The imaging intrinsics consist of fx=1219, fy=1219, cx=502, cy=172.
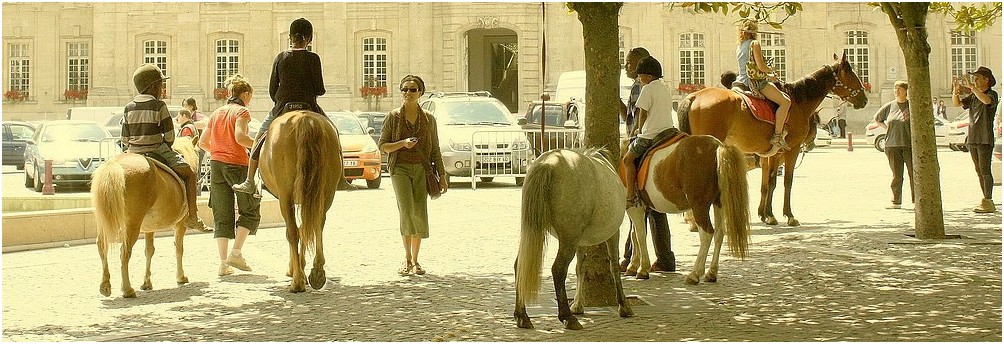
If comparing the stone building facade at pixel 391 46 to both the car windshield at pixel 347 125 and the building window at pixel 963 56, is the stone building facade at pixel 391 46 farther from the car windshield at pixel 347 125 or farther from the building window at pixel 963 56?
the car windshield at pixel 347 125

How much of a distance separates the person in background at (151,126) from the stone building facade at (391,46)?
33441 millimetres

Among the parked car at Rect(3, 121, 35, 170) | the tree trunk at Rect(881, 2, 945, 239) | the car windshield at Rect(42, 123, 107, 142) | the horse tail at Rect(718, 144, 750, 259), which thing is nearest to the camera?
the horse tail at Rect(718, 144, 750, 259)

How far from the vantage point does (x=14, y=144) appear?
31.4 m

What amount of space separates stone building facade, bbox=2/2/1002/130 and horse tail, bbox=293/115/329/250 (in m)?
33.8

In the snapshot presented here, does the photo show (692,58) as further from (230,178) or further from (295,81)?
(295,81)

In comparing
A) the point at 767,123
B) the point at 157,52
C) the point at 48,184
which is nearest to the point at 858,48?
the point at 157,52

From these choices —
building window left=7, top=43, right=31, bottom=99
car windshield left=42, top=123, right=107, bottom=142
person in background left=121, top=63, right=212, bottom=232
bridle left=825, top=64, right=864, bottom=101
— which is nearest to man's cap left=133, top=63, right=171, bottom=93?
person in background left=121, top=63, right=212, bottom=232

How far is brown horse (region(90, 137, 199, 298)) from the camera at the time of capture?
328 inches

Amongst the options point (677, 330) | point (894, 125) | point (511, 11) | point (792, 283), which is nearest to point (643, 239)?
point (792, 283)

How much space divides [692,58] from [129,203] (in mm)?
38085

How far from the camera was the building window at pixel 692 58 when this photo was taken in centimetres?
4503

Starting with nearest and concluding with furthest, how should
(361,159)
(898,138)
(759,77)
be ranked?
1. (759,77)
2. (898,138)
3. (361,159)

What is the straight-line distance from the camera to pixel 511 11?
43.2 meters

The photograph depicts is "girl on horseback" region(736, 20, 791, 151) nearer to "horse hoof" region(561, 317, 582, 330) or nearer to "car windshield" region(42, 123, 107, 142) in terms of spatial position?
"horse hoof" region(561, 317, 582, 330)
